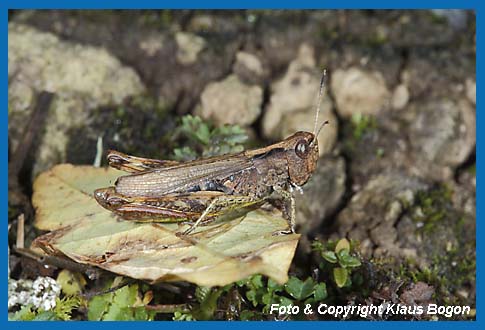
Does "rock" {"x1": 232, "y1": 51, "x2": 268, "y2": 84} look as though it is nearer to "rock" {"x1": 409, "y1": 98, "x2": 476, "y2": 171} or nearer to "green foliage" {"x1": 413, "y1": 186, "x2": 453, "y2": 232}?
"rock" {"x1": 409, "y1": 98, "x2": 476, "y2": 171}

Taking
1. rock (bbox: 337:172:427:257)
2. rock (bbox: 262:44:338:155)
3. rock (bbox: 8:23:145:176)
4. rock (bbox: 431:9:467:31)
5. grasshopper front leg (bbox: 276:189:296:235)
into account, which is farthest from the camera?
rock (bbox: 431:9:467:31)

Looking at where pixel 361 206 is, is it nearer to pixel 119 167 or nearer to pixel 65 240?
pixel 119 167

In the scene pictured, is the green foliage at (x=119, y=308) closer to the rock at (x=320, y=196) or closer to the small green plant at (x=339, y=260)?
the small green plant at (x=339, y=260)

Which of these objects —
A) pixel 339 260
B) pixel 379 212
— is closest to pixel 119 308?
pixel 339 260

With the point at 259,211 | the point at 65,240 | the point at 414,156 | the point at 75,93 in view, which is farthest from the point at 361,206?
the point at 75,93

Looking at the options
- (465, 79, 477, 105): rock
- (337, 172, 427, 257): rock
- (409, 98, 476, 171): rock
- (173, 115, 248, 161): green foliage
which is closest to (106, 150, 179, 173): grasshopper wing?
(173, 115, 248, 161): green foliage

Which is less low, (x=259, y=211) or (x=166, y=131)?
(x=166, y=131)
